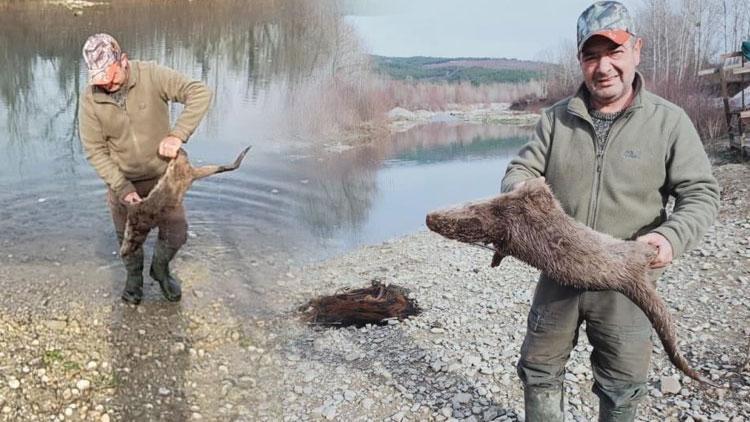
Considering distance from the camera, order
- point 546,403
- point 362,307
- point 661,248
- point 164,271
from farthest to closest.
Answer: point 362,307 → point 164,271 → point 546,403 → point 661,248

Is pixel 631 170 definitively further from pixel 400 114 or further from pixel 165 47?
pixel 400 114

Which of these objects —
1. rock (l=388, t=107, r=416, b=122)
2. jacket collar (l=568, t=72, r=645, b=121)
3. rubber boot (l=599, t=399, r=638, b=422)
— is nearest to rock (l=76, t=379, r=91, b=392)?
rubber boot (l=599, t=399, r=638, b=422)

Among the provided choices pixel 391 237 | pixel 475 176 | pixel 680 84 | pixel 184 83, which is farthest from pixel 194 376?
pixel 680 84

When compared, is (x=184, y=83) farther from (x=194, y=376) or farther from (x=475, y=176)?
(x=475, y=176)

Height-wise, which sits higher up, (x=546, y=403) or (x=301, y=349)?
(x=546, y=403)

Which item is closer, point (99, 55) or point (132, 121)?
point (99, 55)

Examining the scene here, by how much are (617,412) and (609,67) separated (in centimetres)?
155

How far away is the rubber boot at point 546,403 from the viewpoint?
9.42 ft

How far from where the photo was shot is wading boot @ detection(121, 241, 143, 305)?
222 inches

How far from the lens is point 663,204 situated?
2.71 metres

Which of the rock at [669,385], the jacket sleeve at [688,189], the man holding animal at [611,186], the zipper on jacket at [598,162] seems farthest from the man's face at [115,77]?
the rock at [669,385]

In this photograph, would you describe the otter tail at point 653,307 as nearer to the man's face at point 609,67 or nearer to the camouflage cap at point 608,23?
the man's face at point 609,67

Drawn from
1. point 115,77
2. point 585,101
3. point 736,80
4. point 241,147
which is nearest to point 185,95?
point 115,77

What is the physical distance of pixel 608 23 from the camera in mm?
2494
